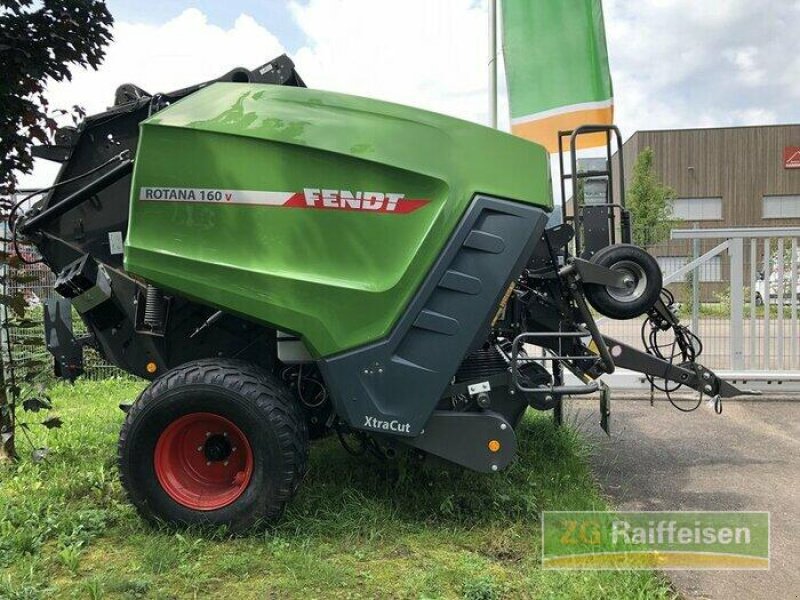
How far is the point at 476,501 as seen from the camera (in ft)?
11.4

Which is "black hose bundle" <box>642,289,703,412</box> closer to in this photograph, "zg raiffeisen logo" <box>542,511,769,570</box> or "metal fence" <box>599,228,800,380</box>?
"zg raiffeisen logo" <box>542,511,769,570</box>

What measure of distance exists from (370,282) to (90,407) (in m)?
4.28

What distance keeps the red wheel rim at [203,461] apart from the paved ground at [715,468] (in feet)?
7.18

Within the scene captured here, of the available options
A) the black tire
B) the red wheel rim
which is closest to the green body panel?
the black tire

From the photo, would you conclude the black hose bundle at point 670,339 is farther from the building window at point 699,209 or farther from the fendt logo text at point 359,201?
the building window at point 699,209

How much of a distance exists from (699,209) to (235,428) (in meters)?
39.2

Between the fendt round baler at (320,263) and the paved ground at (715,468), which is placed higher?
the fendt round baler at (320,263)

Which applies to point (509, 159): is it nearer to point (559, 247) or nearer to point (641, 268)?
point (559, 247)

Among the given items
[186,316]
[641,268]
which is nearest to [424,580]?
[186,316]

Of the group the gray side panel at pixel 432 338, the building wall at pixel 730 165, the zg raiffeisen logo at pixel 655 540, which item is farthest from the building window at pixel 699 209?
the gray side panel at pixel 432 338

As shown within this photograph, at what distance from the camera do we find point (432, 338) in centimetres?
309

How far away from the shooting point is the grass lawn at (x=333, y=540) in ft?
8.78

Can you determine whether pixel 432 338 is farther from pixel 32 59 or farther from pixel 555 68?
pixel 555 68

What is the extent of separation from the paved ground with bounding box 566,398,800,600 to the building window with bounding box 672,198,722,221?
1334 inches
